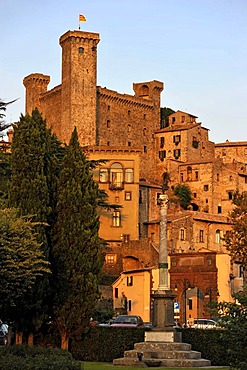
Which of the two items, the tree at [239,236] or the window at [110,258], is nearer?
the tree at [239,236]

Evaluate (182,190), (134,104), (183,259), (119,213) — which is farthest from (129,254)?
(134,104)

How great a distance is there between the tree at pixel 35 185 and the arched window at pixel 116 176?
49.8 m

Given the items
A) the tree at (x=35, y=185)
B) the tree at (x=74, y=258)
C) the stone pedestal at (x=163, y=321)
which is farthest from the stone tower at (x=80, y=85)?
the stone pedestal at (x=163, y=321)

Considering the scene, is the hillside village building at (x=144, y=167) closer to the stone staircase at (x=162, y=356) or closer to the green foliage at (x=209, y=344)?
the green foliage at (x=209, y=344)

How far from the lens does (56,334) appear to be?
35906 mm

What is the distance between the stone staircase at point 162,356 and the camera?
30719 mm

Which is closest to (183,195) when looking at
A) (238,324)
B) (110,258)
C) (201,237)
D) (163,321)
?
(201,237)

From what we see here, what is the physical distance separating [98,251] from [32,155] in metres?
5.12

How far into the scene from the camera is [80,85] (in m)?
105

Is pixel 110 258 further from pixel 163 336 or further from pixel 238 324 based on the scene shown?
pixel 238 324

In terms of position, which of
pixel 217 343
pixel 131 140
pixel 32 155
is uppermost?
pixel 131 140

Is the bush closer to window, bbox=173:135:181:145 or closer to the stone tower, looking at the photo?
the stone tower

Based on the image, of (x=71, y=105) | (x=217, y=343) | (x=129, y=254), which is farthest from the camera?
(x=71, y=105)

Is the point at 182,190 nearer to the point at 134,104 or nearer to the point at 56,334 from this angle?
the point at 134,104
